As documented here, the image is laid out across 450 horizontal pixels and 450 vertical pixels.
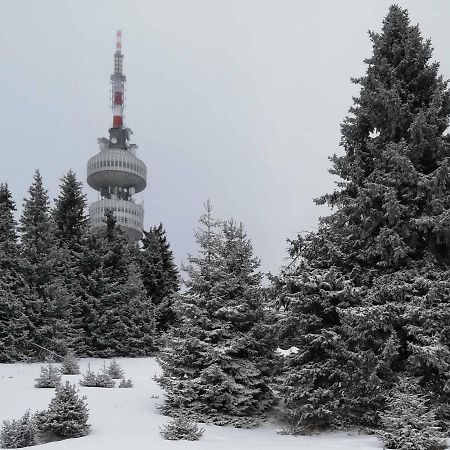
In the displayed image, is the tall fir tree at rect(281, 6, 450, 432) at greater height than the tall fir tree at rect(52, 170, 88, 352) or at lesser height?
lesser

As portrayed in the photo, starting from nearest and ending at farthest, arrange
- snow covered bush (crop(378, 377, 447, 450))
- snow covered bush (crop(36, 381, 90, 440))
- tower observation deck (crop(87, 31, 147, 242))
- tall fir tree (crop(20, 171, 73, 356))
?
1. snow covered bush (crop(378, 377, 447, 450))
2. snow covered bush (crop(36, 381, 90, 440))
3. tall fir tree (crop(20, 171, 73, 356))
4. tower observation deck (crop(87, 31, 147, 242))

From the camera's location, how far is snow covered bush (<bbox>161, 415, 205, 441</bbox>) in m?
12.6

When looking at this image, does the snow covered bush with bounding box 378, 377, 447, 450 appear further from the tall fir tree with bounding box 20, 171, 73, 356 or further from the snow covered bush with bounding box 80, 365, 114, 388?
the tall fir tree with bounding box 20, 171, 73, 356

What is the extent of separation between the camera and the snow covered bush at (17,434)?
11930 millimetres

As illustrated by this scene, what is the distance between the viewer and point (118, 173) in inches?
4914

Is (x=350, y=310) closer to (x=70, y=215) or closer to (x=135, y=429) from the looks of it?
(x=135, y=429)

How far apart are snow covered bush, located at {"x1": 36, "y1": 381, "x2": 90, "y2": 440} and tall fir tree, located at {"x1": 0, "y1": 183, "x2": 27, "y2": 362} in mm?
14828

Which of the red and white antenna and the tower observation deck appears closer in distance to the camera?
the tower observation deck

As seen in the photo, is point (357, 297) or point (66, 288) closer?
point (357, 297)

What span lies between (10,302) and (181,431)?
17306mm

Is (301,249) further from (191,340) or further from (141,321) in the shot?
(141,321)

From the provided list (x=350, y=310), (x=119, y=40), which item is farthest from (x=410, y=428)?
(x=119, y=40)

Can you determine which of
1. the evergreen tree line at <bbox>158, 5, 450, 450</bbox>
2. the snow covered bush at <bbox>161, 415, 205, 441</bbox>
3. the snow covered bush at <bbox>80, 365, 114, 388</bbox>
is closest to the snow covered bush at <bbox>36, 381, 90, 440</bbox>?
the snow covered bush at <bbox>161, 415, 205, 441</bbox>

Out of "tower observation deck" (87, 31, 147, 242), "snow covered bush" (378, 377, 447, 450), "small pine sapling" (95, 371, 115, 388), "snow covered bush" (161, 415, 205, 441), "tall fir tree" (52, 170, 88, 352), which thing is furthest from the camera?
"tower observation deck" (87, 31, 147, 242)
